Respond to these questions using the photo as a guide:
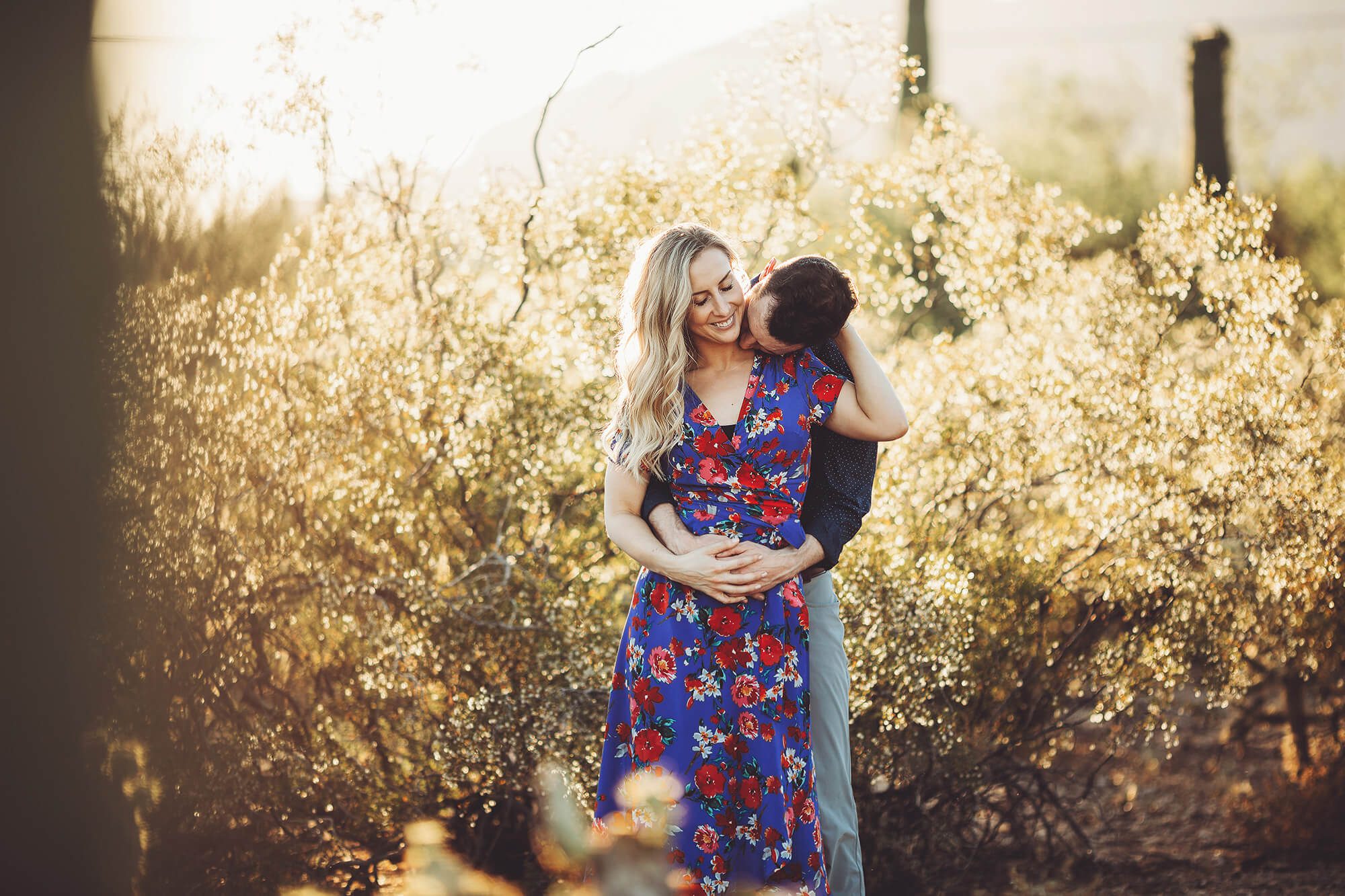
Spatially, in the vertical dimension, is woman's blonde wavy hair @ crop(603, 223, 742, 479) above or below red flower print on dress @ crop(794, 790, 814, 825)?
above

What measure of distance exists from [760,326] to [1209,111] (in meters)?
6.47

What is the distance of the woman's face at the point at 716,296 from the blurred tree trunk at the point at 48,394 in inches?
44.2

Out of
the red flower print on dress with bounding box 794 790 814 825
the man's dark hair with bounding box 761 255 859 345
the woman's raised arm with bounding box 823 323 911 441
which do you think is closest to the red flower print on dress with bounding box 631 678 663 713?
the red flower print on dress with bounding box 794 790 814 825

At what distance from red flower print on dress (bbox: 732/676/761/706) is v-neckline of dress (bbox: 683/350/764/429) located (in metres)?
0.55

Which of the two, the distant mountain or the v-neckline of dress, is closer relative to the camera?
the v-neckline of dress

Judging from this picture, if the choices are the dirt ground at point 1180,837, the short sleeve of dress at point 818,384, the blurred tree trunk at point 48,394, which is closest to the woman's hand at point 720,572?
the short sleeve of dress at point 818,384

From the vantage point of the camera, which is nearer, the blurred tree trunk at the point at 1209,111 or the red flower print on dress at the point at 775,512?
the red flower print on dress at the point at 775,512

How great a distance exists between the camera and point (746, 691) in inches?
A: 89.7

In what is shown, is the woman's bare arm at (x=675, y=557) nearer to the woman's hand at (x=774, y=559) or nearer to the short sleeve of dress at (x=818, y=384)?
the woman's hand at (x=774, y=559)

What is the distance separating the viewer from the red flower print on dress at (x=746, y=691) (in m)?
2.28

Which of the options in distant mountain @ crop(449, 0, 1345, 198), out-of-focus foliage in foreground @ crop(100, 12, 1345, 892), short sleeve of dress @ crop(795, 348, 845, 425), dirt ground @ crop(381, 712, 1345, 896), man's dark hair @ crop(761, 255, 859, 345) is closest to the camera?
man's dark hair @ crop(761, 255, 859, 345)

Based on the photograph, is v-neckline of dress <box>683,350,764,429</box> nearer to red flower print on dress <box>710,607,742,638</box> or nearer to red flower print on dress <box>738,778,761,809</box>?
red flower print on dress <box>710,607,742,638</box>

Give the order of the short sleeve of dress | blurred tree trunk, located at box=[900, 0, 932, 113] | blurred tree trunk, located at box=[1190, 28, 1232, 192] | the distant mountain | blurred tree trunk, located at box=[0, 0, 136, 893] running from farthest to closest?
blurred tree trunk, located at box=[900, 0, 932, 113] < blurred tree trunk, located at box=[1190, 28, 1232, 192] < the distant mountain < the short sleeve of dress < blurred tree trunk, located at box=[0, 0, 136, 893]

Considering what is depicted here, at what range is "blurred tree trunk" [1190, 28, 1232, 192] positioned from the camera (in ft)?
23.8
